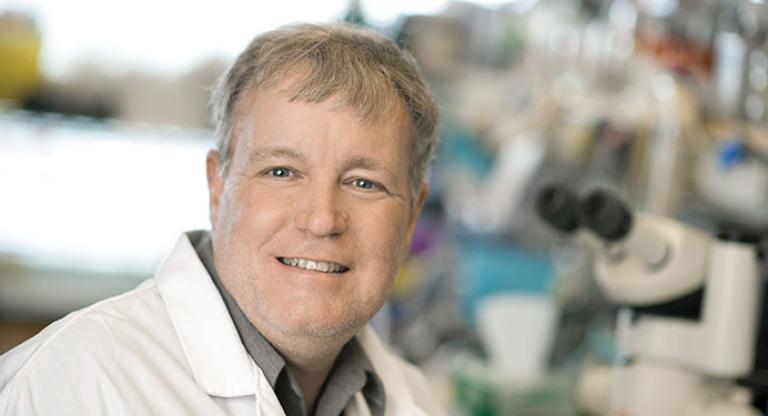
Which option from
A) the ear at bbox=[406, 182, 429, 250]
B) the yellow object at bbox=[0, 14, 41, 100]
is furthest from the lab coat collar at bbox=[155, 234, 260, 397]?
the yellow object at bbox=[0, 14, 41, 100]

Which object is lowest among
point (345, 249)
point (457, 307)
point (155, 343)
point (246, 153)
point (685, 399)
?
point (457, 307)

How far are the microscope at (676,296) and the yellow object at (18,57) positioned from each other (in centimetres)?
232

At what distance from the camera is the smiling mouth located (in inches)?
54.7

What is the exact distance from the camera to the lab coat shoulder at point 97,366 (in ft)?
3.95

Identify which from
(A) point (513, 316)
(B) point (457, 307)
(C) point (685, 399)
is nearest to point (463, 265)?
(B) point (457, 307)

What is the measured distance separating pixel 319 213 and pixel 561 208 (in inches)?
21.7

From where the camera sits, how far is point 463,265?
3.53 meters

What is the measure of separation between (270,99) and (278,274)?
0.24 metres

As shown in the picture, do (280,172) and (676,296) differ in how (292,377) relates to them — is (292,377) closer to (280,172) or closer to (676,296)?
(280,172)

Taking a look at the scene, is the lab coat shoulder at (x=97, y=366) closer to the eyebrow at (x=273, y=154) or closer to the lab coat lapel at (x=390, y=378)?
the eyebrow at (x=273, y=154)

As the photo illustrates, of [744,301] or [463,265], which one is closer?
[744,301]

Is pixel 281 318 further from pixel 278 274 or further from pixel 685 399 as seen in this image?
pixel 685 399

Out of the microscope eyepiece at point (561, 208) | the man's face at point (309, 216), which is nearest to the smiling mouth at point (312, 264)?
the man's face at point (309, 216)

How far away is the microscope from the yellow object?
2.32 metres
